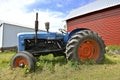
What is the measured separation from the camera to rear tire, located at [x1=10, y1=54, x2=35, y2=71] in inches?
320

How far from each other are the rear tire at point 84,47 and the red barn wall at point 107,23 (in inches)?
417

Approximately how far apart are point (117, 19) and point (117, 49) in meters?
3.92

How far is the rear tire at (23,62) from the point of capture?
8.12 metres

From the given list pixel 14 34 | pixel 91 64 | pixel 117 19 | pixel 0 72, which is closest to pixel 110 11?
pixel 117 19

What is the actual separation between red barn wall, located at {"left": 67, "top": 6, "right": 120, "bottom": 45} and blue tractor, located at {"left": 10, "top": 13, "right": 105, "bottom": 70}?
10.6 metres

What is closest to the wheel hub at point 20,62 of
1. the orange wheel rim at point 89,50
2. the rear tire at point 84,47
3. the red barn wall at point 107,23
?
the rear tire at point 84,47

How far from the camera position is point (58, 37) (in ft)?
32.1

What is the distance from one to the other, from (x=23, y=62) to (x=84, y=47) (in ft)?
7.27

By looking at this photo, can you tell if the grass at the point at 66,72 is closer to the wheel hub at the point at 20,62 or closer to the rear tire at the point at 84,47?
the wheel hub at the point at 20,62

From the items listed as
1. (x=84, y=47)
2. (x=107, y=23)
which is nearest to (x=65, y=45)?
(x=84, y=47)

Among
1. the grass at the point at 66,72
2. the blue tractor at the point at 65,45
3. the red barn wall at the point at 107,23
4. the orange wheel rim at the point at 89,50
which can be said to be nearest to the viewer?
the grass at the point at 66,72

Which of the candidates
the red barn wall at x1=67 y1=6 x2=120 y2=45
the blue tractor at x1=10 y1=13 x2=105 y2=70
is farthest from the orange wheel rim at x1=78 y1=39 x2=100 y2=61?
the red barn wall at x1=67 y1=6 x2=120 y2=45

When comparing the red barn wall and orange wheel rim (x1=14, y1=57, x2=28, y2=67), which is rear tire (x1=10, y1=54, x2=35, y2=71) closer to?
orange wheel rim (x1=14, y1=57, x2=28, y2=67)

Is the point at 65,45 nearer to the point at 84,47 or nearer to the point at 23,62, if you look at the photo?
the point at 84,47
